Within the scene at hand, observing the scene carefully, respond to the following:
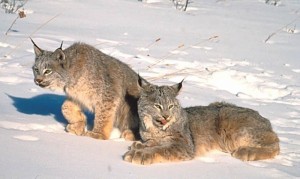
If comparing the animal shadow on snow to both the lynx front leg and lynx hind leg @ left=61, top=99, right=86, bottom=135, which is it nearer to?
lynx hind leg @ left=61, top=99, right=86, bottom=135

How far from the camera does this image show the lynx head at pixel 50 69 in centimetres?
541

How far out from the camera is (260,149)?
4992 mm

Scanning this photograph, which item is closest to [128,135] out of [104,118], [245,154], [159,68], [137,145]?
[104,118]

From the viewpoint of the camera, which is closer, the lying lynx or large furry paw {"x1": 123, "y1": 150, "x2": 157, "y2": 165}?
large furry paw {"x1": 123, "y1": 150, "x2": 157, "y2": 165}

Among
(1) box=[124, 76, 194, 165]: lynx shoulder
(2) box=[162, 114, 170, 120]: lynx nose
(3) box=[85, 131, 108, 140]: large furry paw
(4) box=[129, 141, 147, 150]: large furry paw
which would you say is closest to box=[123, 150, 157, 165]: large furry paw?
(1) box=[124, 76, 194, 165]: lynx shoulder

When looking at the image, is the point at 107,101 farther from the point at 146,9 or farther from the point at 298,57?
the point at 146,9

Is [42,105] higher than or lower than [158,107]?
lower

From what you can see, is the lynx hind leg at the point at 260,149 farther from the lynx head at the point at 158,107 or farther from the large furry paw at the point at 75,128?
the large furry paw at the point at 75,128

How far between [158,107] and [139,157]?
697 millimetres

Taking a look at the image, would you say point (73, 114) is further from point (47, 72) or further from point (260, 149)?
point (260, 149)

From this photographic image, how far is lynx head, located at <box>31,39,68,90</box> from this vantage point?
5410 millimetres

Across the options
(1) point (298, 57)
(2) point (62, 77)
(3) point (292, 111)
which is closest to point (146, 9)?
(1) point (298, 57)

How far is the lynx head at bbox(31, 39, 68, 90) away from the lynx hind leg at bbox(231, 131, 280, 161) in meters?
1.94

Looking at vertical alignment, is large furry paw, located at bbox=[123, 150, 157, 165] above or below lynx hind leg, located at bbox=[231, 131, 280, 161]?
above
